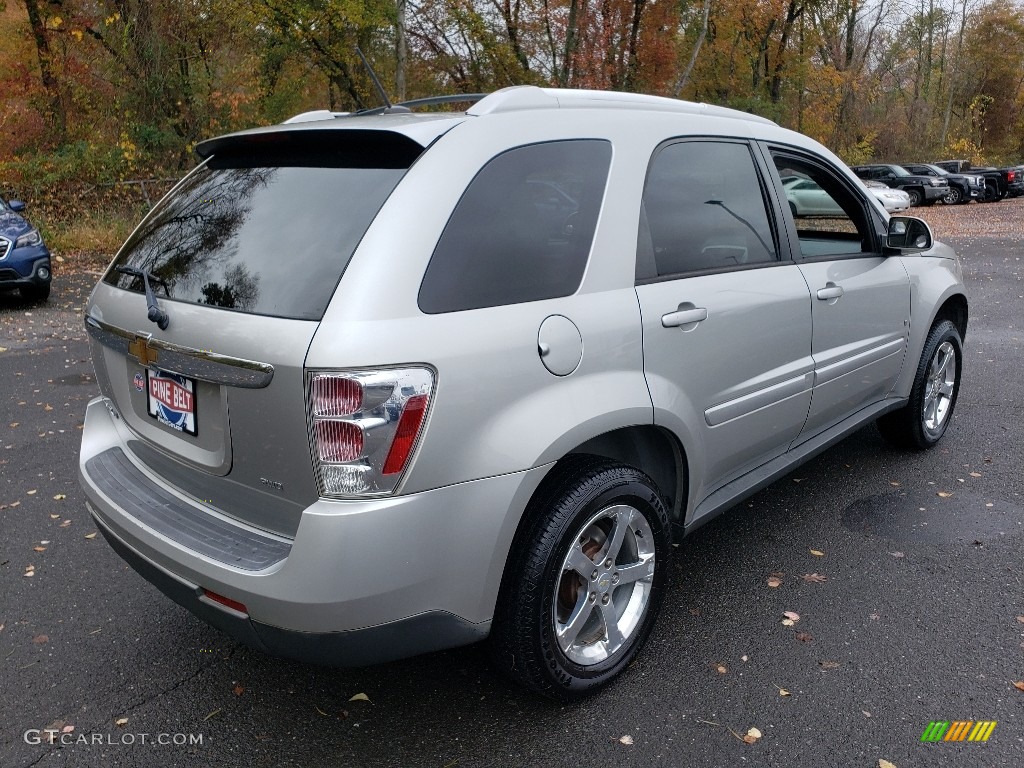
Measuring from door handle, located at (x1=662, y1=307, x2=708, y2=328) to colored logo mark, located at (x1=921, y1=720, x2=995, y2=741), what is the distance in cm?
147

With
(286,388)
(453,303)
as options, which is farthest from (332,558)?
(453,303)

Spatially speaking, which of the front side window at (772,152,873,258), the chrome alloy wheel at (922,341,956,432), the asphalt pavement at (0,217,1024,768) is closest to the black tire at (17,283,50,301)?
the asphalt pavement at (0,217,1024,768)

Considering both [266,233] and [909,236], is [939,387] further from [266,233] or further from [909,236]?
[266,233]

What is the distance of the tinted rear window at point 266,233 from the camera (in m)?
A: 2.22

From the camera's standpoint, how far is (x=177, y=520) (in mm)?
2475

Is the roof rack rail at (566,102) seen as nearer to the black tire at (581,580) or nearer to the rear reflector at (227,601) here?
the black tire at (581,580)

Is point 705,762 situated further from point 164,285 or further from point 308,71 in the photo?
point 308,71

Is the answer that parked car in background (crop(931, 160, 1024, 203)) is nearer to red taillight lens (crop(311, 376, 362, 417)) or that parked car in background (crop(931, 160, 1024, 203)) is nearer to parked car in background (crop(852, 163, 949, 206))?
parked car in background (crop(852, 163, 949, 206))

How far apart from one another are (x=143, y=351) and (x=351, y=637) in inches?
42.7

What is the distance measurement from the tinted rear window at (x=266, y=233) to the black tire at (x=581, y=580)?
2.99 ft

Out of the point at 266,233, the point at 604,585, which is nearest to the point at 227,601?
the point at 266,233

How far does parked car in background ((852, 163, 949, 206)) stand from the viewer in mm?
29203

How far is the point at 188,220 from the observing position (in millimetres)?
2703
